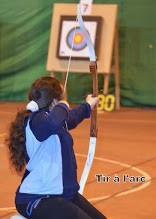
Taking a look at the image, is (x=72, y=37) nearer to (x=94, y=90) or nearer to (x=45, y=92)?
(x=94, y=90)

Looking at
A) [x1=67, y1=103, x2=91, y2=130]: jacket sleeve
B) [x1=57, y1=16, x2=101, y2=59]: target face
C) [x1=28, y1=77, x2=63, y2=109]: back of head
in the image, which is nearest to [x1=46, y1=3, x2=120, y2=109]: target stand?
[x1=57, y1=16, x2=101, y2=59]: target face

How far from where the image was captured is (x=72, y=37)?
24.8 feet

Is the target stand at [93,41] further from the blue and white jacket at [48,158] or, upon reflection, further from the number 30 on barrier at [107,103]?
the blue and white jacket at [48,158]

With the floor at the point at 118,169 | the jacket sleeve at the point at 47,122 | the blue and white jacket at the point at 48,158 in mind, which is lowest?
the floor at the point at 118,169

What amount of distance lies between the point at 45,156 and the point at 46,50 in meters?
5.87

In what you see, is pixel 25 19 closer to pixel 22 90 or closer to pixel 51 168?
pixel 22 90

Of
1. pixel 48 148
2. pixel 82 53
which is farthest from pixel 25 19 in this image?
pixel 48 148

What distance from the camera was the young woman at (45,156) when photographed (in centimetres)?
217

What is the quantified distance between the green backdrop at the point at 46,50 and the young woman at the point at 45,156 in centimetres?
548

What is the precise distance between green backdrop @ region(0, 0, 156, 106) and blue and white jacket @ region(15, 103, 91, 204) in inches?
216

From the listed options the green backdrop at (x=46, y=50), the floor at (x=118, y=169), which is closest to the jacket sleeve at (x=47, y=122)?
the floor at (x=118, y=169)

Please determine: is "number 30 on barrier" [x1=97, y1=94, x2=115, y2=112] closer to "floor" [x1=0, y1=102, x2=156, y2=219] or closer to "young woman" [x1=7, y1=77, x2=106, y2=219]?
"floor" [x1=0, y1=102, x2=156, y2=219]

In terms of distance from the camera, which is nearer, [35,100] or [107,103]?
[35,100]

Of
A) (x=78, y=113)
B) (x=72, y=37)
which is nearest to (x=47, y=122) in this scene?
(x=78, y=113)
